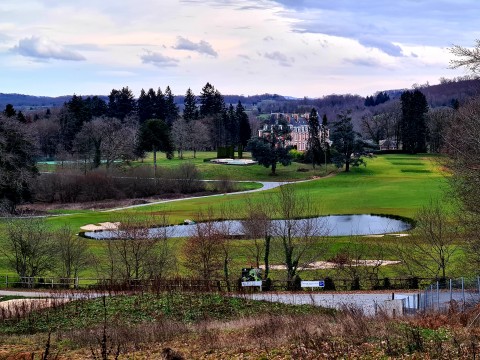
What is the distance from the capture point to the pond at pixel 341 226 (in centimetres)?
5044

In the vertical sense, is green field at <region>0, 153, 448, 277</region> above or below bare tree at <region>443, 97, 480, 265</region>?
below

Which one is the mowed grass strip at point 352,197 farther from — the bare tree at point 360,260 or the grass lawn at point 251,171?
the bare tree at point 360,260

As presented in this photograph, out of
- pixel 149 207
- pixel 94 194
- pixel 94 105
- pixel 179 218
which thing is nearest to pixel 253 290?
pixel 179 218

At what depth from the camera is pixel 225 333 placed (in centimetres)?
1708

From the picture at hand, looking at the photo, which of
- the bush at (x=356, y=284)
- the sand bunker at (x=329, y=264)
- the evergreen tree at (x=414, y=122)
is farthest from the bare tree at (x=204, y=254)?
the evergreen tree at (x=414, y=122)

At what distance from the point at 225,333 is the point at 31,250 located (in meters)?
22.3

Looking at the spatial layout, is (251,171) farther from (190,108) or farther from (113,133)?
(190,108)

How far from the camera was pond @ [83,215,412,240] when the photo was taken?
165 ft

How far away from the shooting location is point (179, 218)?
61.2 m

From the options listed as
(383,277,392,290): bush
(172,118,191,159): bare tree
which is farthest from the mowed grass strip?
(172,118,191,159): bare tree

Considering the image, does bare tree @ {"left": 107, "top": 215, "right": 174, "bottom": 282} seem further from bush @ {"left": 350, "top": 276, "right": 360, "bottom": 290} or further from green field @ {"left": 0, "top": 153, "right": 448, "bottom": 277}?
bush @ {"left": 350, "top": 276, "right": 360, "bottom": 290}

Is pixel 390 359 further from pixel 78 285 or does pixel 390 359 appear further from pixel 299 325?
pixel 78 285

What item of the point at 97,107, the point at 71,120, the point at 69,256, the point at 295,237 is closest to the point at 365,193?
the point at 295,237

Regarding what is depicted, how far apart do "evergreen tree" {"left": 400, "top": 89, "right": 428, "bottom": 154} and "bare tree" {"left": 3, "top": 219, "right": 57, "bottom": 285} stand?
98419 mm
